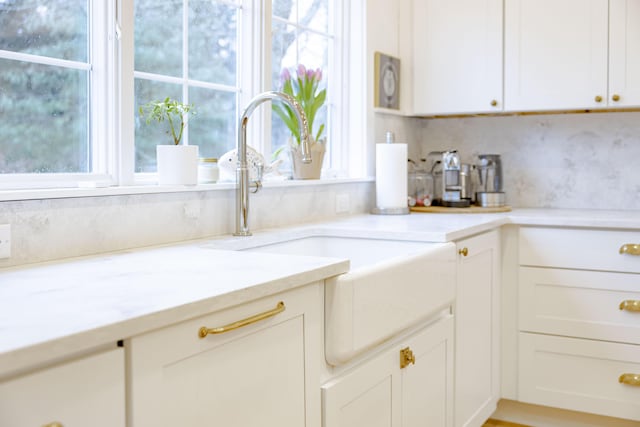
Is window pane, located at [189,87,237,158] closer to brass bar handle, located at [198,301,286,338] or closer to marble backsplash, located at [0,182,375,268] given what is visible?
marble backsplash, located at [0,182,375,268]

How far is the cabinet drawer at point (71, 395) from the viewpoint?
86 centimetres

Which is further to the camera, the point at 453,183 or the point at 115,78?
the point at 453,183

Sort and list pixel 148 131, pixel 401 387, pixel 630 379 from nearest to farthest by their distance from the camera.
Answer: pixel 401 387 → pixel 148 131 → pixel 630 379

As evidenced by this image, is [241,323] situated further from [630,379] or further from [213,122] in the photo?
[630,379]

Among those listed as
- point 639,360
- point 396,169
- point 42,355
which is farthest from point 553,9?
point 42,355

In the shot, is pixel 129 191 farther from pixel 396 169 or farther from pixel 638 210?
pixel 638 210

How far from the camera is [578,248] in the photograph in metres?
2.86

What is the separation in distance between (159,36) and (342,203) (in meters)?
1.14

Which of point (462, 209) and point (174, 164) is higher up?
point (174, 164)

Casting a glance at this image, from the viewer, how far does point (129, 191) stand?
186 centimetres

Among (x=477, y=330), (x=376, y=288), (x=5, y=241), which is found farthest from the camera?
(x=477, y=330)

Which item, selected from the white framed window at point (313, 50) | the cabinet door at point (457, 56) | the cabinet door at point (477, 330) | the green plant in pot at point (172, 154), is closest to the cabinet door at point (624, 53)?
the cabinet door at point (457, 56)


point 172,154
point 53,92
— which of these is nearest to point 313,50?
point 172,154

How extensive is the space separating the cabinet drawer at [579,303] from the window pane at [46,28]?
2.02 m
